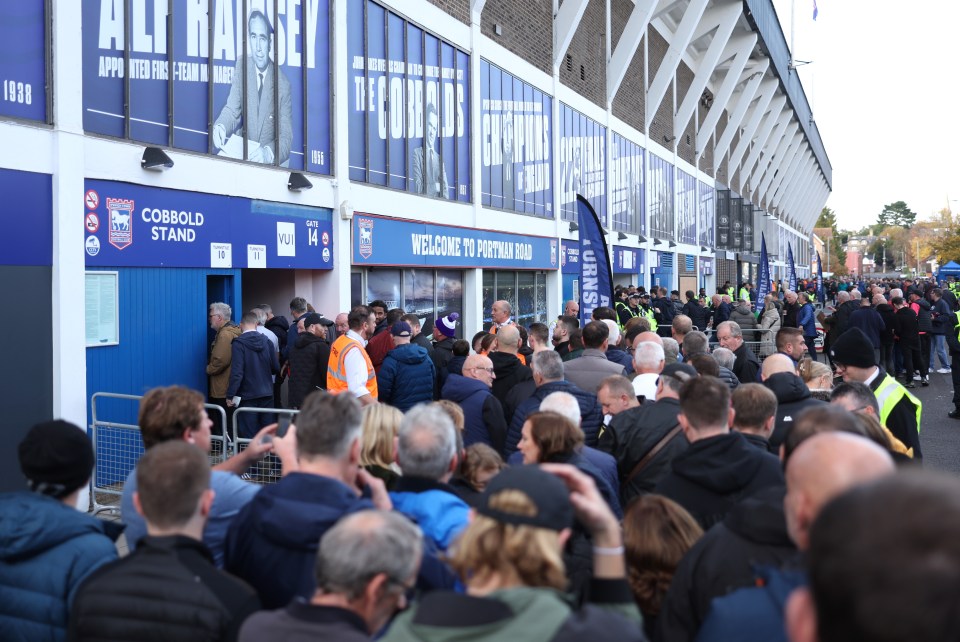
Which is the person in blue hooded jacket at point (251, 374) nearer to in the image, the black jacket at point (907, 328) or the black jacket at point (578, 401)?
the black jacket at point (578, 401)

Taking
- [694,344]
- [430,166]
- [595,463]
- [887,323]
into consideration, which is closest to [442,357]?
[694,344]

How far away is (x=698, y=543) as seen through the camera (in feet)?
9.22

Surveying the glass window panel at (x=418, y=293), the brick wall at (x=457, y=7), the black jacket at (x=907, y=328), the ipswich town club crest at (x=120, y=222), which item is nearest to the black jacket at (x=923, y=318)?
the black jacket at (x=907, y=328)

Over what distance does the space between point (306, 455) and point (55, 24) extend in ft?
24.4

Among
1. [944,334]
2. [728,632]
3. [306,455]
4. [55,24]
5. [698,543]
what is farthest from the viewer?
[944,334]

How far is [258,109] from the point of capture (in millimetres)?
12188

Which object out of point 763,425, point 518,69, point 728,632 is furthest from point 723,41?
point 728,632

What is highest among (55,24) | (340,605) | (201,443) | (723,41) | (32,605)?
(723,41)

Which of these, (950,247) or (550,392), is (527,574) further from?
(950,247)

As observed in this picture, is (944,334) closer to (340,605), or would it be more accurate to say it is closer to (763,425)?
(763,425)

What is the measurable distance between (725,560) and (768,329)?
14.3 metres

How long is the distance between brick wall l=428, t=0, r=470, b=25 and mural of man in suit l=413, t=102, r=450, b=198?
2184mm

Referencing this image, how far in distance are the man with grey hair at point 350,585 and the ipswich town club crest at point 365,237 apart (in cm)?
1238

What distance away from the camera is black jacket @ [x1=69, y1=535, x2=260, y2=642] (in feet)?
8.44
